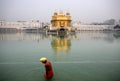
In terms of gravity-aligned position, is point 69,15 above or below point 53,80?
above

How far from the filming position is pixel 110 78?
149 inches

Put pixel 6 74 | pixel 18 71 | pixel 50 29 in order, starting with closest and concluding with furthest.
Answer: pixel 6 74 → pixel 18 71 → pixel 50 29

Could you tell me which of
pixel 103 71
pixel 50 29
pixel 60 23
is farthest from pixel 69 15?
pixel 103 71

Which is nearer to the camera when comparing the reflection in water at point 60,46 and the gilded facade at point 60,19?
the reflection in water at point 60,46

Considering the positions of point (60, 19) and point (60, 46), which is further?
point (60, 19)

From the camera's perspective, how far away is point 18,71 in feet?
14.1

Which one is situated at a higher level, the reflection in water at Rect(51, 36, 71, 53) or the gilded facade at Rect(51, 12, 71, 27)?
the gilded facade at Rect(51, 12, 71, 27)

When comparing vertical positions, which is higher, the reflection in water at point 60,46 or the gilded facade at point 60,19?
the gilded facade at point 60,19

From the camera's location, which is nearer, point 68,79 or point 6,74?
point 68,79

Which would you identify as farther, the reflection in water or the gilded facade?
the gilded facade

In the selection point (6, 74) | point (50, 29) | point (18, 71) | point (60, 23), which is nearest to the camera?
point (6, 74)

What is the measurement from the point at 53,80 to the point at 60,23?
1094 inches

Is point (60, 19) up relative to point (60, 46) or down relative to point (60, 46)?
up

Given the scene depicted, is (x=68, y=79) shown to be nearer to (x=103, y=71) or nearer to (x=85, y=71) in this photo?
(x=85, y=71)
